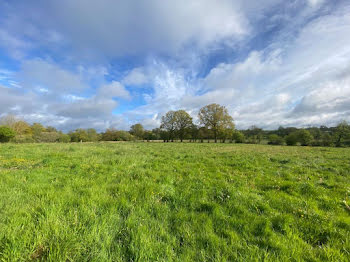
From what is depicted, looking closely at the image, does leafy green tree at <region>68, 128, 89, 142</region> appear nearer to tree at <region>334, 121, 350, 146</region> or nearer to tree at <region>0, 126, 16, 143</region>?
tree at <region>0, 126, 16, 143</region>

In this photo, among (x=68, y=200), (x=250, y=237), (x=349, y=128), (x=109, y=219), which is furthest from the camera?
(x=349, y=128)

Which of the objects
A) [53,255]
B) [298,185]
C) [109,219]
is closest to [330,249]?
[298,185]

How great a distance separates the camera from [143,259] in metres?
2.14

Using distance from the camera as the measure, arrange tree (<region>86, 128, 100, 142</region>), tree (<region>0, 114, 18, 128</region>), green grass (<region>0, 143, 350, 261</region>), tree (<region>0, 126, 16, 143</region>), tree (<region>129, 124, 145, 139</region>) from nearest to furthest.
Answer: green grass (<region>0, 143, 350, 261</region>) < tree (<region>0, 126, 16, 143</region>) < tree (<region>0, 114, 18, 128</region>) < tree (<region>86, 128, 100, 142</region>) < tree (<region>129, 124, 145, 139</region>)

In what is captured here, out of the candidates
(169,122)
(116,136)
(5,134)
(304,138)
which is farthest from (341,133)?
(5,134)

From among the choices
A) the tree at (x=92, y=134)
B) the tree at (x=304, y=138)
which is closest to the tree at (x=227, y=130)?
the tree at (x=304, y=138)

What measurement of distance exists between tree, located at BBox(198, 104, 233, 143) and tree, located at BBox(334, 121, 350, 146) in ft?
122

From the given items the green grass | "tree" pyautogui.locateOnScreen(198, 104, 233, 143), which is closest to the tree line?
"tree" pyautogui.locateOnScreen(198, 104, 233, 143)

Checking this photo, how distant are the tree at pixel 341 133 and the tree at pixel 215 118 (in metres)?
37.3

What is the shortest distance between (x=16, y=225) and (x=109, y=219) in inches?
62.5

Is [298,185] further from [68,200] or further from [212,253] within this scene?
[68,200]

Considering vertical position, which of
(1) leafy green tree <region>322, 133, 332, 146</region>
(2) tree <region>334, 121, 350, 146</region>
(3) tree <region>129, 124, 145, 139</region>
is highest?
(3) tree <region>129, 124, 145, 139</region>

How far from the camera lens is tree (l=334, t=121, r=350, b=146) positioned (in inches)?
1794

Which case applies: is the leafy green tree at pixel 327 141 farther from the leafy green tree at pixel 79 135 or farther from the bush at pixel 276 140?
the leafy green tree at pixel 79 135
